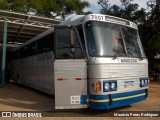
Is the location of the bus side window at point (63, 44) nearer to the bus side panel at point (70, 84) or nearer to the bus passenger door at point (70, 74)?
the bus passenger door at point (70, 74)

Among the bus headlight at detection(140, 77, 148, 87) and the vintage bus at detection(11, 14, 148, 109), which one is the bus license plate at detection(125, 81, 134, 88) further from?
the bus headlight at detection(140, 77, 148, 87)

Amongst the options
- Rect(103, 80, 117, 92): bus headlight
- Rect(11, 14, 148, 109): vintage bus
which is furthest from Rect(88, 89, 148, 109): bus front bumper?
Rect(103, 80, 117, 92): bus headlight

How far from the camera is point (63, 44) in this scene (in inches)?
304

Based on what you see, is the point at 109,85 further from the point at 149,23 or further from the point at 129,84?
the point at 149,23

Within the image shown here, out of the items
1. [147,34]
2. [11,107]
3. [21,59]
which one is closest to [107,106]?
[11,107]

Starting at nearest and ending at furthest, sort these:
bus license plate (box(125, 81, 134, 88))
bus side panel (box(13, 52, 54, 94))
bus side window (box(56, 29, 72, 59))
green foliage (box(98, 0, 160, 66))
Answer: bus side window (box(56, 29, 72, 59)), bus license plate (box(125, 81, 134, 88)), bus side panel (box(13, 52, 54, 94)), green foliage (box(98, 0, 160, 66))

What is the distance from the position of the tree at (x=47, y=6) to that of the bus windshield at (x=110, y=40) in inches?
858

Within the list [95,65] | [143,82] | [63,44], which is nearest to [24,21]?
[63,44]

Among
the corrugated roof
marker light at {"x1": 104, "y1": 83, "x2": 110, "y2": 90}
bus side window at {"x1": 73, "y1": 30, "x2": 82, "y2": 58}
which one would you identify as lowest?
marker light at {"x1": 104, "y1": 83, "x2": 110, "y2": 90}

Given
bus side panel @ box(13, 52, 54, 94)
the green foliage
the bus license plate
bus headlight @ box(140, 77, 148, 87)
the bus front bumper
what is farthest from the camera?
the green foliage

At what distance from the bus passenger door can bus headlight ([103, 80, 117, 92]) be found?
663 mm

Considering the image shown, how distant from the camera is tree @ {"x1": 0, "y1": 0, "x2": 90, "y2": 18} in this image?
28.5m

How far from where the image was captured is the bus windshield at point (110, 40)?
744 centimetres

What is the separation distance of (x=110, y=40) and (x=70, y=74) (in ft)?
5.65
